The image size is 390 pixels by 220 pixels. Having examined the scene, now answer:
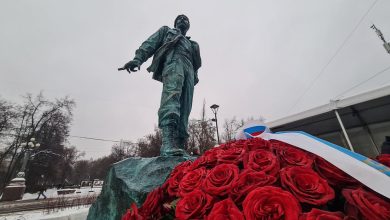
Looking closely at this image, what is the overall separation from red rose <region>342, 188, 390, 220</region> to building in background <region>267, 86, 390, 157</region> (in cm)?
466

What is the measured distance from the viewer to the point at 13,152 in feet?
79.7

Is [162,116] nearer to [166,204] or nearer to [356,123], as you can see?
[166,204]

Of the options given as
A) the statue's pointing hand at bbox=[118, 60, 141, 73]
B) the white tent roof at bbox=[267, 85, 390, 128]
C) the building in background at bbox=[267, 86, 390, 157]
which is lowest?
the building in background at bbox=[267, 86, 390, 157]

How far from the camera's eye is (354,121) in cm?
527

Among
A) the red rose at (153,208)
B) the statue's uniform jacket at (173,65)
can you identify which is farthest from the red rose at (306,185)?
the statue's uniform jacket at (173,65)

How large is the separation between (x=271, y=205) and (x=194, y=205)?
0.82ft

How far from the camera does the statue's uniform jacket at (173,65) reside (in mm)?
3146

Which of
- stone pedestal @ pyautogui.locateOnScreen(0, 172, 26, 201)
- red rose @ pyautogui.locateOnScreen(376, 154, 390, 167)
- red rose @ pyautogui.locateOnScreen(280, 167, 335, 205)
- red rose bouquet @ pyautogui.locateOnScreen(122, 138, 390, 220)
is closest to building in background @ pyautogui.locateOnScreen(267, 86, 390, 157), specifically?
red rose @ pyautogui.locateOnScreen(376, 154, 390, 167)

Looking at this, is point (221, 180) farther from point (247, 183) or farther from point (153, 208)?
point (153, 208)

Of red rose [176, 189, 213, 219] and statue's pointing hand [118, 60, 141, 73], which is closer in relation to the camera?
red rose [176, 189, 213, 219]

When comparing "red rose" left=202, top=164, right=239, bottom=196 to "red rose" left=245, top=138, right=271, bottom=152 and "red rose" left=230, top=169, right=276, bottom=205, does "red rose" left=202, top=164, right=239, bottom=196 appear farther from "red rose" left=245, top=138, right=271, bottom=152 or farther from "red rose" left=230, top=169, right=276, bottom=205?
"red rose" left=245, top=138, right=271, bottom=152

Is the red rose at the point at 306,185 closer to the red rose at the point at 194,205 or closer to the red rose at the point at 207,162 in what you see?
the red rose at the point at 194,205

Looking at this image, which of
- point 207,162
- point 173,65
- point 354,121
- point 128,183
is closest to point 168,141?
point 128,183

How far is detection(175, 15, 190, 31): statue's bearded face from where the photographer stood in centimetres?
412
